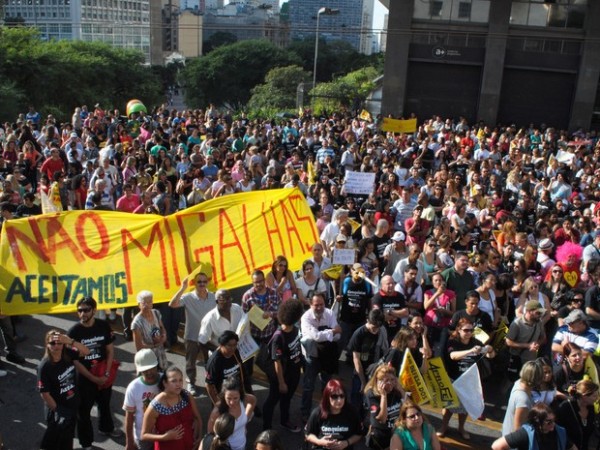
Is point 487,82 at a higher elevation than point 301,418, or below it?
higher

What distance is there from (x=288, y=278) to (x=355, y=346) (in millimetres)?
1490

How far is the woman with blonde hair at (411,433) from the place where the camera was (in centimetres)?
511

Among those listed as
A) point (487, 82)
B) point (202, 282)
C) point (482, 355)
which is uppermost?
point (487, 82)

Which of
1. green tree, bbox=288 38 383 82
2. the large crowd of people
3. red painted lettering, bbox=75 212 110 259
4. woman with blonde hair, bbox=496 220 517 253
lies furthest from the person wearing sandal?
green tree, bbox=288 38 383 82

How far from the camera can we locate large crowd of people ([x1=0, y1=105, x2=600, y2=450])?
550 centimetres

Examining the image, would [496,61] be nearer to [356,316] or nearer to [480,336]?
[356,316]

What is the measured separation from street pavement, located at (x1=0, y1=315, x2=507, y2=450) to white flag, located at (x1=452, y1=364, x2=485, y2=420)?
52cm

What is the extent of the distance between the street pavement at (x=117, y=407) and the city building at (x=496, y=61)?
21.5 meters

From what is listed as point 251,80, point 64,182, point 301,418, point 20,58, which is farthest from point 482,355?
point 251,80

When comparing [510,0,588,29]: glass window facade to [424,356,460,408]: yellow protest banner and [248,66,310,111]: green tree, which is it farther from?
[248,66,310,111]: green tree

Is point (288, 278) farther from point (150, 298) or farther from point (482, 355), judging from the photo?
point (482, 355)

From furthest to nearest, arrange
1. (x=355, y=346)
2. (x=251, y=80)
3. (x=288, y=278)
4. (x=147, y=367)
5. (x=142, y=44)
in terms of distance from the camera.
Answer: (x=142, y=44)
(x=251, y=80)
(x=288, y=278)
(x=355, y=346)
(x=147, y=367)

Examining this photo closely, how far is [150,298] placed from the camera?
6.68 meters

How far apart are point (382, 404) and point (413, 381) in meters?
0.71
